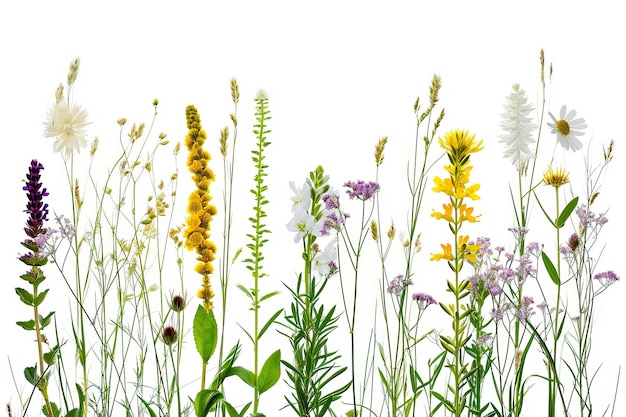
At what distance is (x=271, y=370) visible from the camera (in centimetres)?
313

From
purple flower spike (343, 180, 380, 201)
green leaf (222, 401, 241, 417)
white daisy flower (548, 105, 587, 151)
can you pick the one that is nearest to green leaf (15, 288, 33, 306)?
green leaf (222, 401, 241, 417)

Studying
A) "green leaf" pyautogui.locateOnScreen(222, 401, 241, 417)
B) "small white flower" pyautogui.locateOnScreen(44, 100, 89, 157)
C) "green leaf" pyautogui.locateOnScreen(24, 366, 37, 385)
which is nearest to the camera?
"green leaf" pyautogui.locateOnScreen(222, 401, 241, 417)

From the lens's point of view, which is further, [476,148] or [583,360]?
[583,360]

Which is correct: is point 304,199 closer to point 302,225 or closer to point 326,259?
point 302,225

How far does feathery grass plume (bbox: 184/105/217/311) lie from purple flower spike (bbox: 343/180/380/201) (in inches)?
23.4

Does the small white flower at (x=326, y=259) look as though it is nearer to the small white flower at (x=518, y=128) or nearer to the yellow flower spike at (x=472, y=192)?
the yellow flower spike at (x=472, y=192)

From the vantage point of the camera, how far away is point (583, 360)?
123 inches

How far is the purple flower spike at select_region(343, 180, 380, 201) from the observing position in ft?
9.56

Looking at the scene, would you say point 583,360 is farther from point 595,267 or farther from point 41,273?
point 41,273

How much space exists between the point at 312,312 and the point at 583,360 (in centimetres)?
111

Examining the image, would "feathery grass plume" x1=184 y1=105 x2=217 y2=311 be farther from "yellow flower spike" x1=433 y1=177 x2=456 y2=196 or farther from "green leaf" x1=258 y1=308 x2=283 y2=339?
"yellow flower spike" x1=433 y1=177 x2=456 y2=196

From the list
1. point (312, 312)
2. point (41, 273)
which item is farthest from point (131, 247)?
point (312, 312)

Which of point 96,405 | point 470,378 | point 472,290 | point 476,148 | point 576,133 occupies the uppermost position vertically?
point 576,133

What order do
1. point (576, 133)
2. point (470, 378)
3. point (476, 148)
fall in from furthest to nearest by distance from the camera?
point (576, 133), point (470, 378), point (476, 148)
